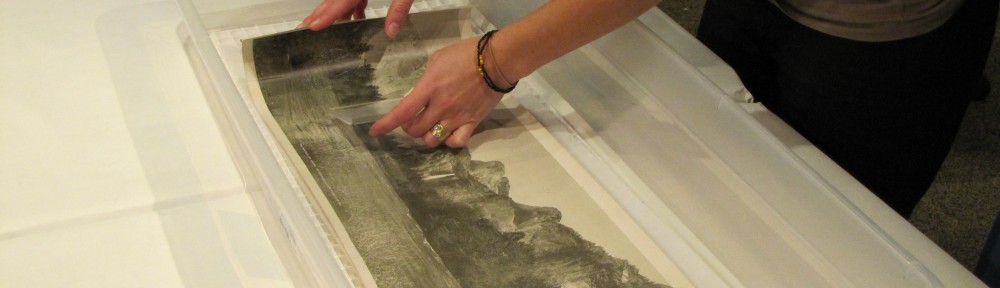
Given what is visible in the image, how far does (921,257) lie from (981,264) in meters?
0.09

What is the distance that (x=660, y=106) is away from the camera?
91 cm

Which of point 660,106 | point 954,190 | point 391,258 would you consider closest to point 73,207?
point 391,258

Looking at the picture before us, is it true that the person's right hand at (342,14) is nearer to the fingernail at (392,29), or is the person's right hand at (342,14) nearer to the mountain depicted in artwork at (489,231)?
the fingernail at (392,29)

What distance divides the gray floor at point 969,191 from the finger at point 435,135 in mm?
989

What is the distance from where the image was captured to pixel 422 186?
876 mm

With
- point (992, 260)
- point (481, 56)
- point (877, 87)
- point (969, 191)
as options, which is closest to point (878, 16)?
point (877, 87)

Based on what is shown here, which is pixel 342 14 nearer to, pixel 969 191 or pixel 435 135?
pixel 435 135

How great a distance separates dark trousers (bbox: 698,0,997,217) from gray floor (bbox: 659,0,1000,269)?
0.68 m

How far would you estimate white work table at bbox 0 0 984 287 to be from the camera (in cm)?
78

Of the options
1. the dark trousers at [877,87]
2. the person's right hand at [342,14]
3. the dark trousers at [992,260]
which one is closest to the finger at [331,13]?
the person's right hand at [342,14]

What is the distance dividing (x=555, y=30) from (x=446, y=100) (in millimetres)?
131

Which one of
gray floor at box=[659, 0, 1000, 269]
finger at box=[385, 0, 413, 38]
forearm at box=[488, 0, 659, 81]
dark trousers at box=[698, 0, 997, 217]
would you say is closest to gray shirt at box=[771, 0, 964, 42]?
dark trousers at box=[698, 0, 997, 217]

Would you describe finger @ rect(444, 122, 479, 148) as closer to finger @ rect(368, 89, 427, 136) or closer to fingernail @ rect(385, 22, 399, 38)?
finger @ rect(368, 89, 427, 136)

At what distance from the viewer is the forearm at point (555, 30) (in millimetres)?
852
